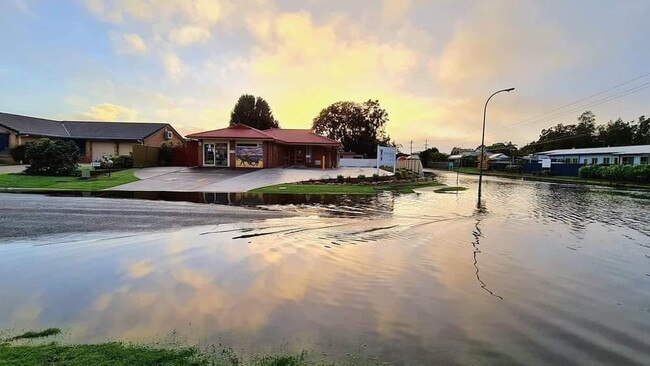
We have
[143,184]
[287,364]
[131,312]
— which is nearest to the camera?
[287,364]

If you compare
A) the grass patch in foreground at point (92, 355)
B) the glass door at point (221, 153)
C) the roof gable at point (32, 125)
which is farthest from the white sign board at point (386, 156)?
the roof gable at point (32, 125)

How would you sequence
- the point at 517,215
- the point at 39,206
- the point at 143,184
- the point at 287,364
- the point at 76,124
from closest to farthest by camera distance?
1. the point at 287,364
2. the point at 39,206
3. the point at 517,215
4. the point at 143,184
5. the point at 76,124

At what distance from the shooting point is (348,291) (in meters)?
6.45

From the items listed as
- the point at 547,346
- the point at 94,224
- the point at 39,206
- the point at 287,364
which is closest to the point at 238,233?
the point at 94,224

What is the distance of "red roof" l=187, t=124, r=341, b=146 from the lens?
3681 centimetres

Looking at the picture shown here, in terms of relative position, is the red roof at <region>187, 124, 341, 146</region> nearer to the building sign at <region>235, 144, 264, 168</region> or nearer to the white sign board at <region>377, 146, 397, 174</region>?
the building sign at <region>235, 144, 264, 168</region>

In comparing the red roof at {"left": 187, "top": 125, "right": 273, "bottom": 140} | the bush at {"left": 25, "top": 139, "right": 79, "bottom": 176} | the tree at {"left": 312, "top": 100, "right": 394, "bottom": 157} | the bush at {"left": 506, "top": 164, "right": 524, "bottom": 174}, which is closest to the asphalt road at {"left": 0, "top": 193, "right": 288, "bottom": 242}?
the bush at {"left": 25, "top": 139, "right": 79, "bottom": 176}

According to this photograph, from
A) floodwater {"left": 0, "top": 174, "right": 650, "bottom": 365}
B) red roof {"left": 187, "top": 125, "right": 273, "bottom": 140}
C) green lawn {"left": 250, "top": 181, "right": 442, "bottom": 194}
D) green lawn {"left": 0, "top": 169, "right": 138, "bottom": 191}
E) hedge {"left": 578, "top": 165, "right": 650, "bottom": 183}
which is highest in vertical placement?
red roof {"left": 187, "top": 125, "right": 273, "bottom": 140}

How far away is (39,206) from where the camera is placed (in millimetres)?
14344

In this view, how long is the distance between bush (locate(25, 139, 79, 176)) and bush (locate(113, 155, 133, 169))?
6.76 metres

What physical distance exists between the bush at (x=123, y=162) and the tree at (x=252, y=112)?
31.5 metres

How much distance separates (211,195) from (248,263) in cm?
1265

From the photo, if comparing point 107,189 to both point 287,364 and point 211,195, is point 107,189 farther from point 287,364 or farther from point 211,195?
point 287,364

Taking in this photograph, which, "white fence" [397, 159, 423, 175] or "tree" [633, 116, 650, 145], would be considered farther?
"tree" [633, 116, 650, 145]
